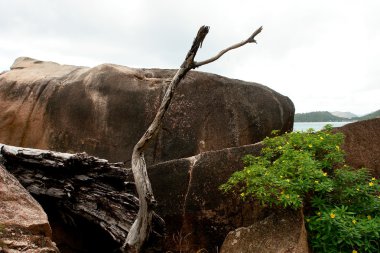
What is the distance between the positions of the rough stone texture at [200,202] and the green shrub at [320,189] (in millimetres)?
246

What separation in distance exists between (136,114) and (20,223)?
5342 millimetres

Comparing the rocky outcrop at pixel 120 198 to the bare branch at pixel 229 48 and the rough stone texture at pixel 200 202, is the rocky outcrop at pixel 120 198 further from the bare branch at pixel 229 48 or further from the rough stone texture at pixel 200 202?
the bare branch at pixel 229 48

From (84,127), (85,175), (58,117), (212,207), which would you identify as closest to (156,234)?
(212,207)

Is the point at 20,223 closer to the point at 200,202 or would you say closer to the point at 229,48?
the point at 200,202

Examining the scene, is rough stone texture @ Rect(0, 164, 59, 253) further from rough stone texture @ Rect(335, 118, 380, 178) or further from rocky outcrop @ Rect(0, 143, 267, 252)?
rough stone texture @ Rect(335, 118, 380, 178)

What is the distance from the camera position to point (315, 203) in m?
5.22

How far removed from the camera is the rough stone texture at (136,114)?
354 inches

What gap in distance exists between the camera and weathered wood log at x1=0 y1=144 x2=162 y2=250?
586 centimetres

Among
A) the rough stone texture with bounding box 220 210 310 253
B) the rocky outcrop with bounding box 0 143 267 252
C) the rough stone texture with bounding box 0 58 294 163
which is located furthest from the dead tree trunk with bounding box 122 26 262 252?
the rough stone texture with bounding box 0 58 294 163

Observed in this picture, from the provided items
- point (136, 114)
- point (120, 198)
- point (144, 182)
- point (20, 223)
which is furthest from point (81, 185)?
point (136, 114)

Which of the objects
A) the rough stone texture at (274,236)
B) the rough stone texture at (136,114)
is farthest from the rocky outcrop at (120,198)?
the rough stone texture at (136,114)

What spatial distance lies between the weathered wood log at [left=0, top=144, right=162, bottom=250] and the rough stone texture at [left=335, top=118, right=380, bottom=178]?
3313mm

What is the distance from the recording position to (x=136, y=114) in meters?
9.24

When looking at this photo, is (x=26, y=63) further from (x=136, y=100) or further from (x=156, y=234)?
(x=156, y=234)
